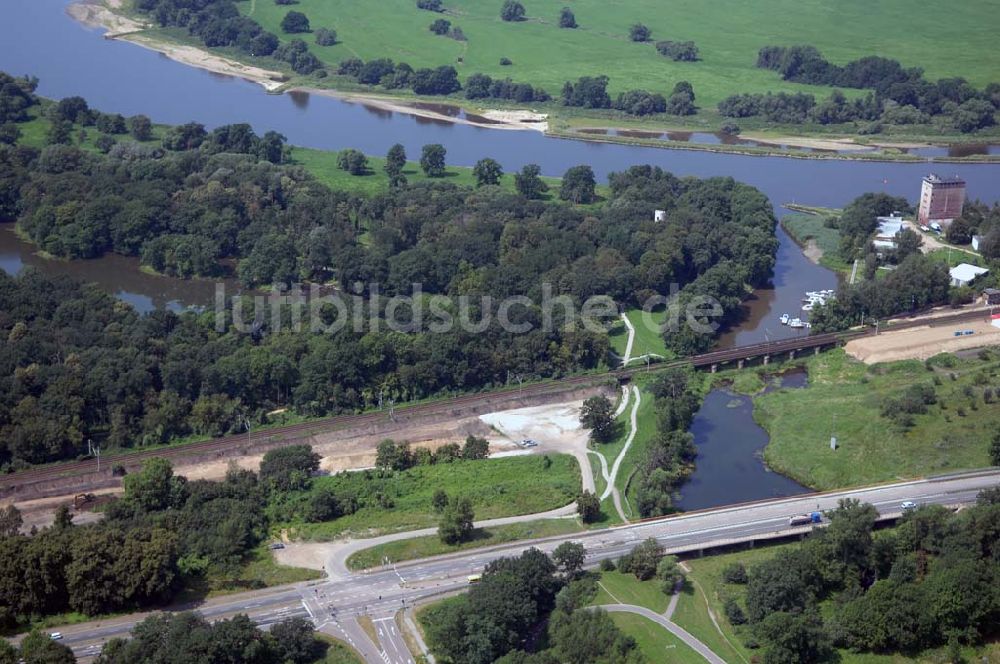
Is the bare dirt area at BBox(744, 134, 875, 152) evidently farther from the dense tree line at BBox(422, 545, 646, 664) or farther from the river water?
the dense tree line at BBox(422, 545, 646, 664)

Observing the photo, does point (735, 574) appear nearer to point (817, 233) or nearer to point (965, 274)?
point (965, 274)

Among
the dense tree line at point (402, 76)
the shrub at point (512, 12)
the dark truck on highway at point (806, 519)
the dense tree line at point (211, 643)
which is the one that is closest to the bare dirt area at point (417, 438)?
the dark truck on highway at point (806, 519)

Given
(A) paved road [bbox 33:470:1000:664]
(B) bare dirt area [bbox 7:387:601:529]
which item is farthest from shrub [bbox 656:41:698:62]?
(A) paved road [bbox 33:470:1000:664]

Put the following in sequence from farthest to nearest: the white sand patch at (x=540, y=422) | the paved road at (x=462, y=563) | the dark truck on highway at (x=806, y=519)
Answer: the white sand patch at (x=540, y=422), the dark truck on highway at (x=806, y=519), the paved road at (x=462, y=563)

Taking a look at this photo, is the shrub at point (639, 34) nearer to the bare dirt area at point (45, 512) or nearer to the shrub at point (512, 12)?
the shrub at point (512, 12)

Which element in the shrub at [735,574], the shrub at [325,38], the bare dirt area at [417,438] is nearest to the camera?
the shrub at [735,574]

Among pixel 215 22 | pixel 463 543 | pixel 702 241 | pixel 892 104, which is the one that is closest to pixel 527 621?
pixel 463 543
